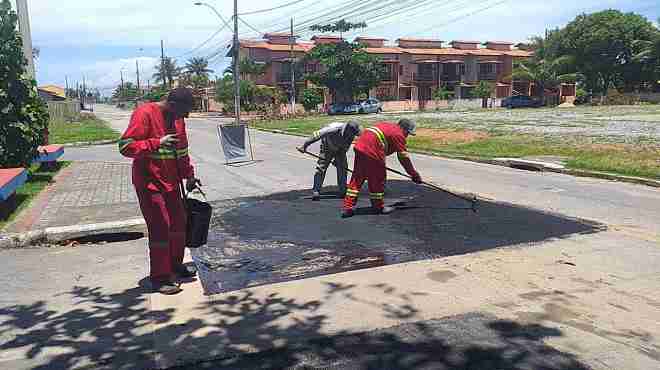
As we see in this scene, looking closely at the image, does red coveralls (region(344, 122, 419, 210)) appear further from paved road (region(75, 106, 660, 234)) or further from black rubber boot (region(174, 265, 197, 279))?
black rubber boot (region(174, 265, 197, 279))

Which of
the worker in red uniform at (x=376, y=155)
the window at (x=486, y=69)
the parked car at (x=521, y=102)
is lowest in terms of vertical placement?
A: the worker in red uniform at (x=376, y=155)

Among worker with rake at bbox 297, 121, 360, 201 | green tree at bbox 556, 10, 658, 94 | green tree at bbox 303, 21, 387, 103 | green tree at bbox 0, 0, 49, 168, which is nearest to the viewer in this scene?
worker with rake at bbox 297, 121, 360, 201

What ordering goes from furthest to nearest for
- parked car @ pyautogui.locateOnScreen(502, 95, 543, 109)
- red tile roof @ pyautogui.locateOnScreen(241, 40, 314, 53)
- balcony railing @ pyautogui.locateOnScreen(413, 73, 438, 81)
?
balcony railing @ pyautogui.locateOnScreen(413, 73, 438, 81)
red tile roof @ pyautogui.locateOnScreen(241, 40, 314, 53)
parked car @ pyautogui.locateOnScreen(502, 95, 543, 109)

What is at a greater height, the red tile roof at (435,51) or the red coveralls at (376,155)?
the red tile roof at (435,51)

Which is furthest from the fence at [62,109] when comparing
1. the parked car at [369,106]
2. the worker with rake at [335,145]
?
the worker with rake at [335,145]

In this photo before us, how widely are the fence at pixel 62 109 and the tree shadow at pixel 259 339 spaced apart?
3427cm

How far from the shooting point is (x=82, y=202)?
8.31 meters

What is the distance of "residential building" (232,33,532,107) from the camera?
56.8 metres

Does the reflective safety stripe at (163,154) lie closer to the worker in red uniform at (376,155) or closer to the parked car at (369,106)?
the worker in red uniform at (376,155)

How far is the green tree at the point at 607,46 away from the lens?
5041 centimetres

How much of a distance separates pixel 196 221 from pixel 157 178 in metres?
0.59

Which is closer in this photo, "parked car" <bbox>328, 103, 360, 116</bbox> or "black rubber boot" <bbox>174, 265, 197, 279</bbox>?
"black rubber boot" <bbox>174, 265, 197, 279</bbox>

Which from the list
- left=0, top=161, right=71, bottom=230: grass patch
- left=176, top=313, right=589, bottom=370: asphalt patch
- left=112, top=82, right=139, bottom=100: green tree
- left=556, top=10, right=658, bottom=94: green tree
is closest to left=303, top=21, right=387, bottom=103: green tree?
left=556, top=10, right=658, bottom=94: green tree

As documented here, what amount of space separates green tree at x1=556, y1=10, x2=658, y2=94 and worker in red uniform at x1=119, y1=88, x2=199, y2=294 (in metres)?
54.6
